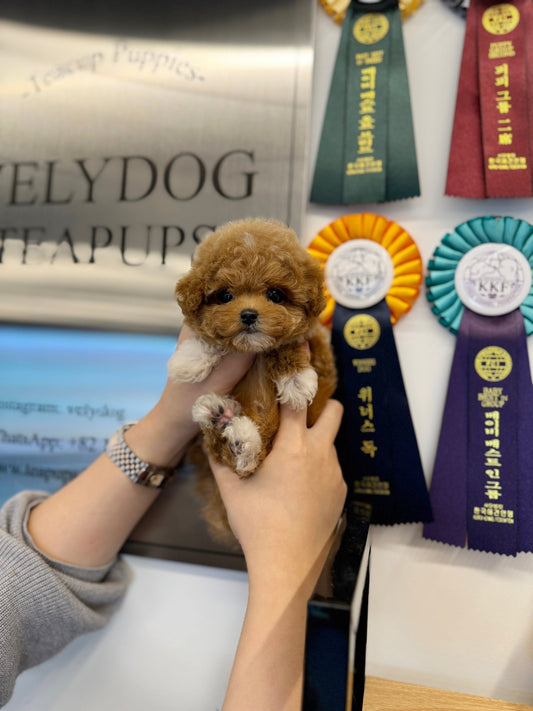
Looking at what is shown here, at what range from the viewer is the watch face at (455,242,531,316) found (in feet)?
3.05

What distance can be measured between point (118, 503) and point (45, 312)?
52 cm

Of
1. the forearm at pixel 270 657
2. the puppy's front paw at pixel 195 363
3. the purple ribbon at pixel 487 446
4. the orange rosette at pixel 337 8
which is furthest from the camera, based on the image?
the orange rosette at pixel 337 8

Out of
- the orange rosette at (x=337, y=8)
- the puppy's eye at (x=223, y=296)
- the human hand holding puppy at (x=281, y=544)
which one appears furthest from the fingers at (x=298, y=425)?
the orange rosette at (x=337, y=8)

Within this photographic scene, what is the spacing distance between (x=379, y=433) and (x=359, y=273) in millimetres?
351

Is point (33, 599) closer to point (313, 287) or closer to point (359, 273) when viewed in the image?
point (313, 287)

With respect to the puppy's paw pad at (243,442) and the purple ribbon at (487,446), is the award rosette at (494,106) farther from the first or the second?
the puppy's paw pad at (243,442)

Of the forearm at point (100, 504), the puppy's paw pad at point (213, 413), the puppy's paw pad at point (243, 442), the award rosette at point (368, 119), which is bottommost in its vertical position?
the forearm at point (100, 504)

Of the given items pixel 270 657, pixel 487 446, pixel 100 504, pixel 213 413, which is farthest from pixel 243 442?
pixel 487 446

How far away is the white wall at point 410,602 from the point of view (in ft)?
3.04

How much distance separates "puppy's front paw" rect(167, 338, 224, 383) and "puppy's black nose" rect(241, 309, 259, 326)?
120mm

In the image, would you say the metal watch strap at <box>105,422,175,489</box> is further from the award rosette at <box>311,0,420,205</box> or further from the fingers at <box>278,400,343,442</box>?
the award rosette at <box>311,0,420,205</box>

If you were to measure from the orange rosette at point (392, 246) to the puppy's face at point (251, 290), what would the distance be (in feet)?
0.88

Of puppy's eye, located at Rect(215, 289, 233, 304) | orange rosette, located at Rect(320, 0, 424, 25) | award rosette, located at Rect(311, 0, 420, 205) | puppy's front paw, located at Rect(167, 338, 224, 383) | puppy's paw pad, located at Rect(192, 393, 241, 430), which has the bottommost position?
puppy's paw pad, located at Rect(192, 393, 241, 430)

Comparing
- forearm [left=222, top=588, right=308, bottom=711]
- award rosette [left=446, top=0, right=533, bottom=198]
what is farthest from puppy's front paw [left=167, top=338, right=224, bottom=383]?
award rosette [left=446, top=0, right=533, bottom=198]
